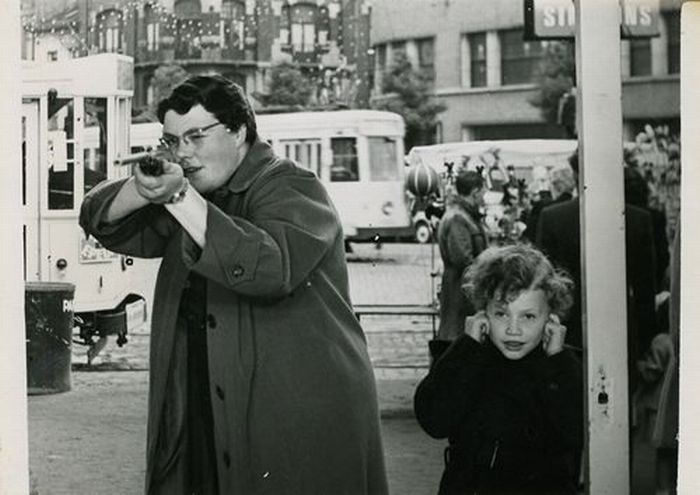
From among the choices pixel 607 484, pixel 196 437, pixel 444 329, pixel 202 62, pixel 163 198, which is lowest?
pixel 607 484

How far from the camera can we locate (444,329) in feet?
6.64

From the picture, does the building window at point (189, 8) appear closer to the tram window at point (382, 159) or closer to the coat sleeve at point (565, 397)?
the tram window at point (382, 159)

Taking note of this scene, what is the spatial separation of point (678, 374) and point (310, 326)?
863 millimetres

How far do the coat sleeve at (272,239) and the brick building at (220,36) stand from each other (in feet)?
0.92

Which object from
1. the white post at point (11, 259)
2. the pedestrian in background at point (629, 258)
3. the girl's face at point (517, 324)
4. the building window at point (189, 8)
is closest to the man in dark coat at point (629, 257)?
the pedestrian in background at point (629, 258)

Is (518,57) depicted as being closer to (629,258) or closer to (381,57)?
(381,57)

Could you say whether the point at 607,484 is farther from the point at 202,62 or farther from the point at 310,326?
the point at 202,62

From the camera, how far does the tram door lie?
198 cm

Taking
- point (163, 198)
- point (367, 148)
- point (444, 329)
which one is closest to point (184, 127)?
point (163, 198)

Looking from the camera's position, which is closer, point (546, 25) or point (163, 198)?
point (163, 198)

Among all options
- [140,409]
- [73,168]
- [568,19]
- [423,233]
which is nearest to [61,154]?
[73,168]

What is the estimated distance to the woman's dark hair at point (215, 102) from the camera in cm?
185

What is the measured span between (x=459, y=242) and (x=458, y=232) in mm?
23

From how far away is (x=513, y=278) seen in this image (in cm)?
194
